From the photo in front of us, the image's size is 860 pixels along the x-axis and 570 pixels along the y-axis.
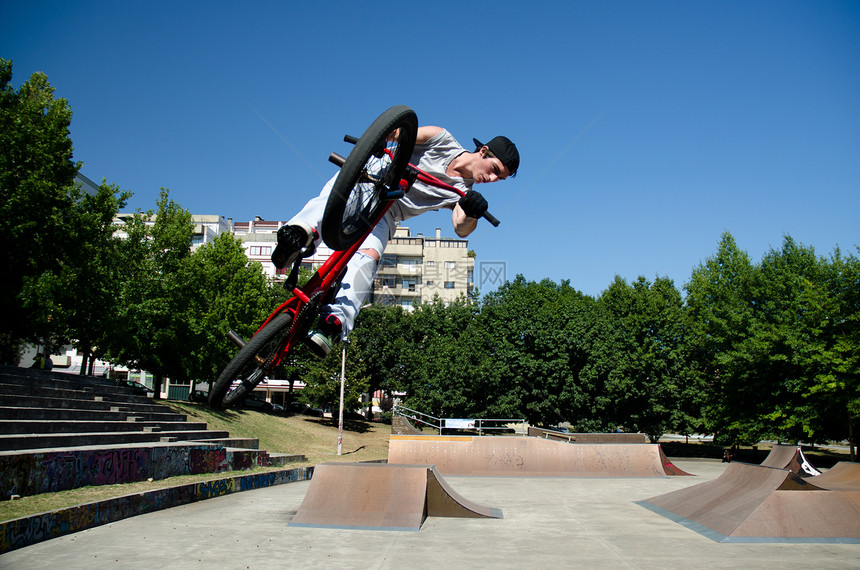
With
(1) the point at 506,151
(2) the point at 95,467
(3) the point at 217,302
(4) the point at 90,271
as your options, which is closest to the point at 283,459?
(2) the point at 95,467

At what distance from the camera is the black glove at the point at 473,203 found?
217 inches

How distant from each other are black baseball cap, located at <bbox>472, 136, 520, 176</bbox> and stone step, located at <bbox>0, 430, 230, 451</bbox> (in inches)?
400

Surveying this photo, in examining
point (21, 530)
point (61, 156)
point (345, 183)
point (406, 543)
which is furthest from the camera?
point (61, 156)

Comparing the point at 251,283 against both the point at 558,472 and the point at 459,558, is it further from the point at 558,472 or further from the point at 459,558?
the point at 459,558

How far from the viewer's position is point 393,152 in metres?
5.59

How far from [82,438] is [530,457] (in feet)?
46.0

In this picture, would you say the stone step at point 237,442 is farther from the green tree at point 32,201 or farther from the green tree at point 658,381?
the green tree at point 658,381

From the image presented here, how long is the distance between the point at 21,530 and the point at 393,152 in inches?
266

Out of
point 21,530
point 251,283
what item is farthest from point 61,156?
point 21,530

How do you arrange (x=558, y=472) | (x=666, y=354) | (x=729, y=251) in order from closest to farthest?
(x=558, y=472), (x=666, y=354), (x=729, y=251)

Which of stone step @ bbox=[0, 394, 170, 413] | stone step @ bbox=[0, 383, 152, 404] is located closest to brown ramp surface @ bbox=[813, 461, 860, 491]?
stone step @ bbox=[0, 394, 170, 413]

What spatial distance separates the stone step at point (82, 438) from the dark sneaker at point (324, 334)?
7.97 m

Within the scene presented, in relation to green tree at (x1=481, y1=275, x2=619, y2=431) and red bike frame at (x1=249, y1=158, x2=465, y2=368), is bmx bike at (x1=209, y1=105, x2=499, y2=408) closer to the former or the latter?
red bike frame at (x1=249, y1=158, x2=465, y2=368)

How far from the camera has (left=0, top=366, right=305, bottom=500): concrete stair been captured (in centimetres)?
950
